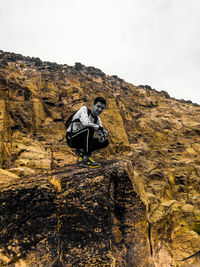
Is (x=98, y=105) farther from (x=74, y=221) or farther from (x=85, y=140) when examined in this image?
(x=74, y=221)

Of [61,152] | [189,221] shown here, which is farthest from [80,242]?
[61,152]

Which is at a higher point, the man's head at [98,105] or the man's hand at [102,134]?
the man's head at [98,105]

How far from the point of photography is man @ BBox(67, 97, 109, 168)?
5152 mm

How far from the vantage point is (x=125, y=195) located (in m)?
4.67

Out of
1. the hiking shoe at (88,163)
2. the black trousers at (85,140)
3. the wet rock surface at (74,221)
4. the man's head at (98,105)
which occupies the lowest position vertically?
the wet rock surface at (74,221)

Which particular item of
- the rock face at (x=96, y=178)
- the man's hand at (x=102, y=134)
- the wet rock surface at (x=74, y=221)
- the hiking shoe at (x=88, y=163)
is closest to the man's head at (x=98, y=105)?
the man's hand at (x=102, y=134)

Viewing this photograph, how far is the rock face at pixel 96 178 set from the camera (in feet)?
12.7

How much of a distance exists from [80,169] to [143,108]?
46.8ft

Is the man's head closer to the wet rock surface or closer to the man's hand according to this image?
the man's hand

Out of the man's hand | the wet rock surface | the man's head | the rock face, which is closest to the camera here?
the wet rock surface

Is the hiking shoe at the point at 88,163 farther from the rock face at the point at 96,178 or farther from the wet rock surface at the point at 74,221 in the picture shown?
the wet rock surface at the point at 74,221

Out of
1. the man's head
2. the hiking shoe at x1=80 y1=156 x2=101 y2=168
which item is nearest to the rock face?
the hiking shoe at x1=80 y1=156 x2=101 y2=168

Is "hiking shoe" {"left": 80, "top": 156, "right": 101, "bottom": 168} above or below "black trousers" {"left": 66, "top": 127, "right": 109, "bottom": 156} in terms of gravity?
below

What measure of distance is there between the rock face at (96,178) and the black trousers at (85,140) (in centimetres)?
60
